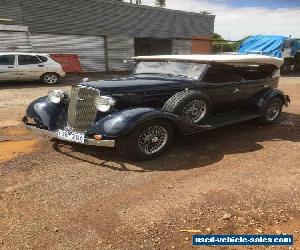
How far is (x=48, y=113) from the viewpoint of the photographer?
252 inches

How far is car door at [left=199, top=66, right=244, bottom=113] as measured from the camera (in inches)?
275

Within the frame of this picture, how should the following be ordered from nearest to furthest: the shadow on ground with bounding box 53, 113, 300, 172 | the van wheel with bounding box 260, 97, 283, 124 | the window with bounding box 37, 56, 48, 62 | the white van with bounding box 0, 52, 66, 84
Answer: the shadow on ground with bounding box 53, 113, 300, 172
the van wheel with bounding box 260, 97, 283, 124
the white van with bounding box 0, 52, 66, 84
the window with bounding box 37, 56, 48, 62

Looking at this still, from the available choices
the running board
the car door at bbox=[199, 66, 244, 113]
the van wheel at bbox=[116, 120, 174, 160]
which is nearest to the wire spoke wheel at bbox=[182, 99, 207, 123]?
the running board

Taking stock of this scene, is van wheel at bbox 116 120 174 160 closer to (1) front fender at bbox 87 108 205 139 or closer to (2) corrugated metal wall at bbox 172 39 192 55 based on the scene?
(1) front fender at bbox 87 108 205 139

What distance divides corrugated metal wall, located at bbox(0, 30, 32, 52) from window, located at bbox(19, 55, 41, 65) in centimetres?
428

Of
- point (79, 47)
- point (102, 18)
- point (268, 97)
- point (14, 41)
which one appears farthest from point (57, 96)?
point (102, 18)

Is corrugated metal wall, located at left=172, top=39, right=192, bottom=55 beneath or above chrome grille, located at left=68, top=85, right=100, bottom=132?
above

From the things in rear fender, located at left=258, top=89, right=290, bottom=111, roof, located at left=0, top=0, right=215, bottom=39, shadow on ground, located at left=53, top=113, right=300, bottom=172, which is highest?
roof, located at left=0, top=0, right=215, bottom=39

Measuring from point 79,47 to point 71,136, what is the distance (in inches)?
711

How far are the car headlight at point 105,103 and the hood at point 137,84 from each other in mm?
125

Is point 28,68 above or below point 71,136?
above

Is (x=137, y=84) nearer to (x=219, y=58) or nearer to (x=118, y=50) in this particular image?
(x=219, y=58)

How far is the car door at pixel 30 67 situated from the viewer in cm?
1591

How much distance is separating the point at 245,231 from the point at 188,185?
1271mm
